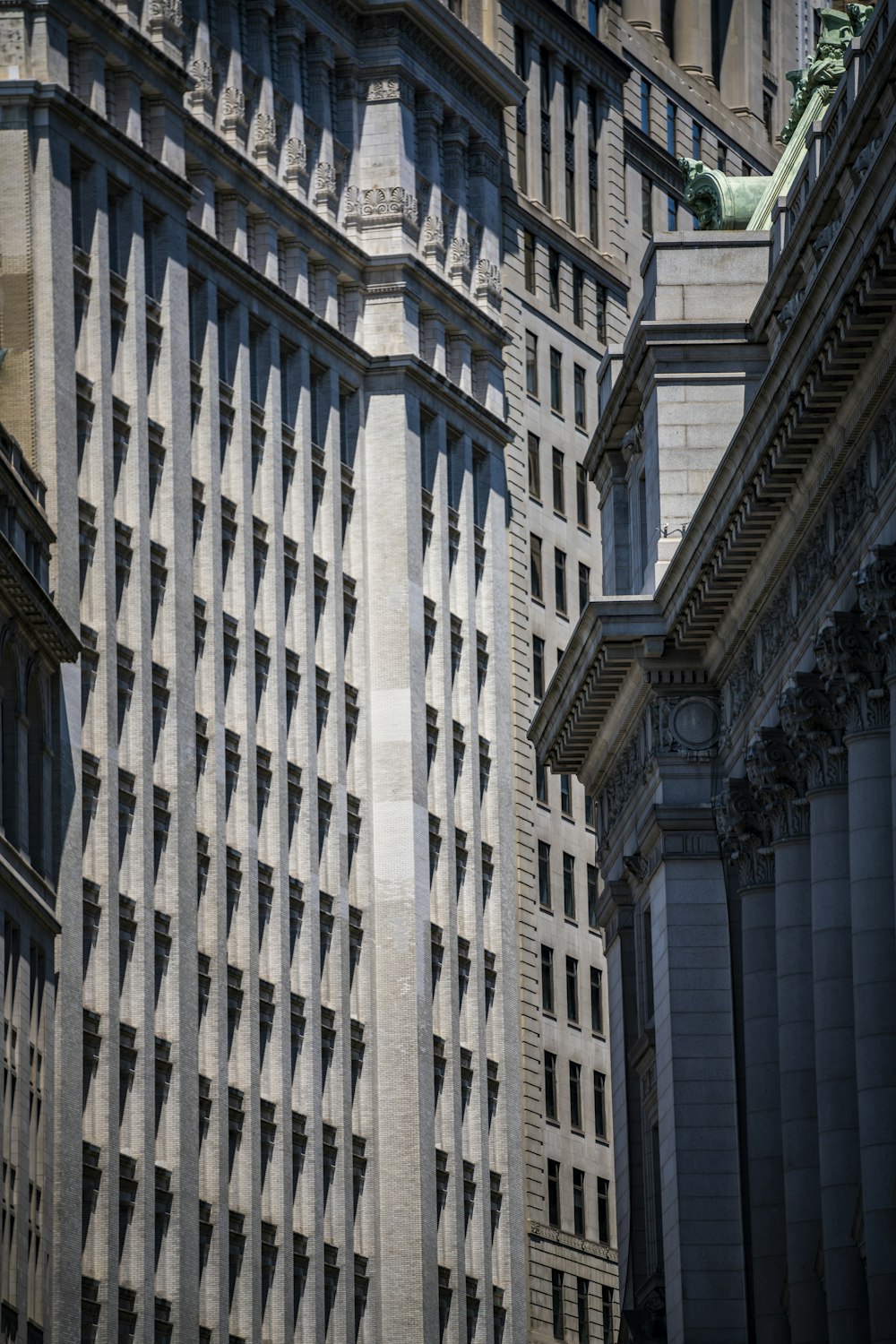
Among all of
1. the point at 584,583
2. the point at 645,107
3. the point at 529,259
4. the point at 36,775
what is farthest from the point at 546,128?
the point at 36,775

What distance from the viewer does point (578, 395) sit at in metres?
163

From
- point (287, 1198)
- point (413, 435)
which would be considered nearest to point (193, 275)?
point (413, 435)

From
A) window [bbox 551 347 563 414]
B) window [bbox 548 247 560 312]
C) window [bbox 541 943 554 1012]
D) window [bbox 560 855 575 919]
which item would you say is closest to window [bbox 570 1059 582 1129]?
window [bbox 541 943 554 1012]

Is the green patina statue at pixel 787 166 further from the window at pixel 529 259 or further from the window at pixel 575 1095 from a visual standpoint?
the window at pixel 529 259

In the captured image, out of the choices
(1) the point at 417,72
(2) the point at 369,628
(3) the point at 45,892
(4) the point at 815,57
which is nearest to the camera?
(4) the point at 815,57

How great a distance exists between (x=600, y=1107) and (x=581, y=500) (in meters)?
25.3

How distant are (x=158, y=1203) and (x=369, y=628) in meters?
27.8

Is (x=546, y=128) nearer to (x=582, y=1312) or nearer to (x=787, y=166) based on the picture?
(x=582, y=1312)

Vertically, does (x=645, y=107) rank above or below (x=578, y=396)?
above

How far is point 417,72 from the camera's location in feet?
495

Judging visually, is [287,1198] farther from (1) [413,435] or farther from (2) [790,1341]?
(2) [790,1341]

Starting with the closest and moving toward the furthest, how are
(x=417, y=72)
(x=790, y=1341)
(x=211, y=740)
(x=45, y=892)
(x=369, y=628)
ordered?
(x=790, y=1341), (x=45, y=892), (x=211, y=740), (x=369, y=628), (x=417, y=72)

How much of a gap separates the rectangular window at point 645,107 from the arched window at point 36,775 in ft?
246

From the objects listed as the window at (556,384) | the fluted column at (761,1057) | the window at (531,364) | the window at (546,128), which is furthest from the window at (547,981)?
the fluted column at (761,1057)
